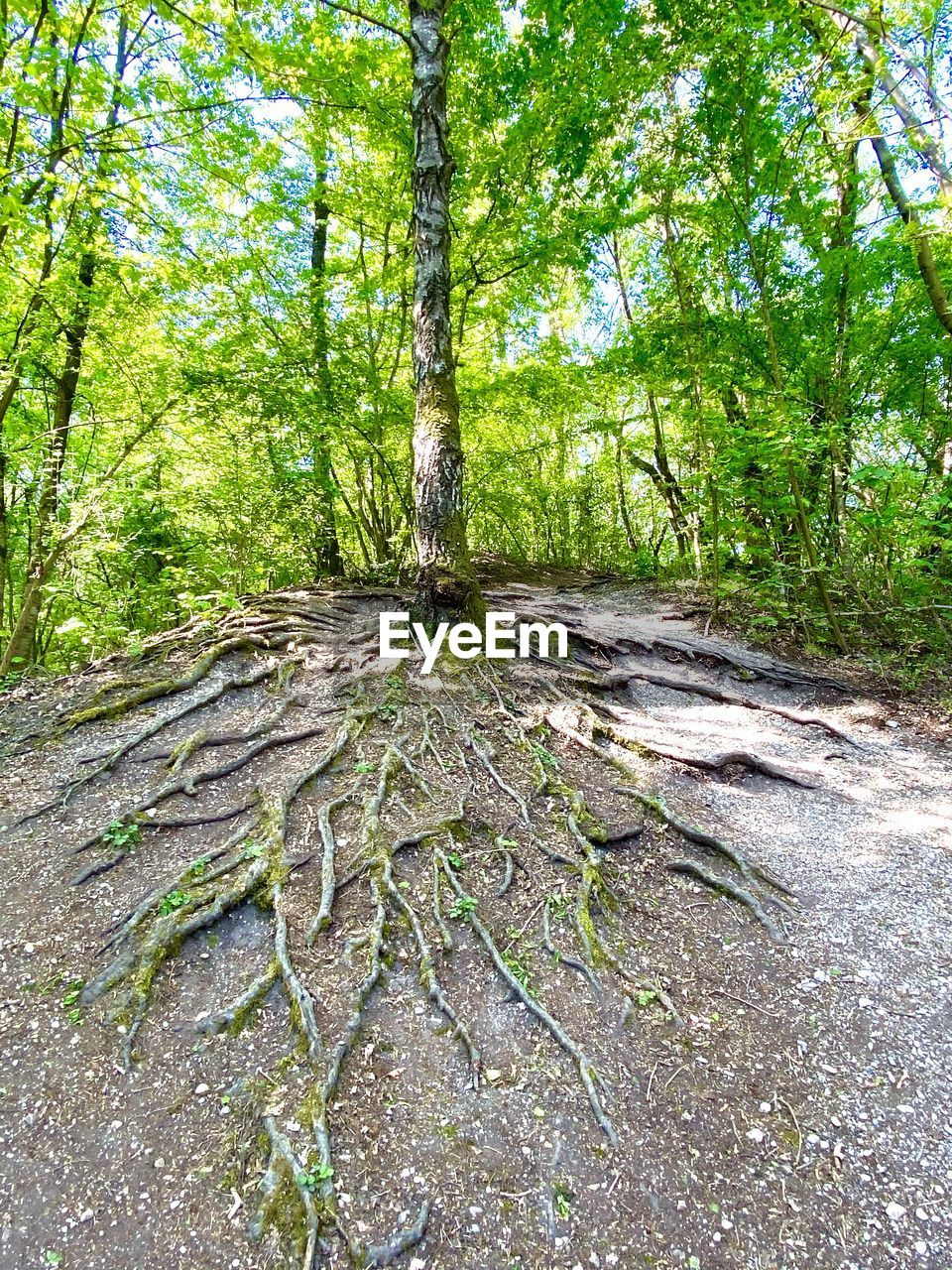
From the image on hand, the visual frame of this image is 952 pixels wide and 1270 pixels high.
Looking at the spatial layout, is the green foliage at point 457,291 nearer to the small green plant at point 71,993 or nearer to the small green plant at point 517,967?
the small green plant at point 517,967

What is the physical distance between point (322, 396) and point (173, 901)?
645cm

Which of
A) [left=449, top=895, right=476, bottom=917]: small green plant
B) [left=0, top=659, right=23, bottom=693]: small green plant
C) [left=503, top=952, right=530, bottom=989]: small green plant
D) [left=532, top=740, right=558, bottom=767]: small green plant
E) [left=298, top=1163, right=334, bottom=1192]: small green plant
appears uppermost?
[left=0, top=659, right=23, bottom=693]: small green plant

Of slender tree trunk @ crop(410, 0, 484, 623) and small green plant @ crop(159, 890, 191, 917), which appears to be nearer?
small green plant @ crop(159, 890, 191, 917)

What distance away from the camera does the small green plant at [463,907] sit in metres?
2.89

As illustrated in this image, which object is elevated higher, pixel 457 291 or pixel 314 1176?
pixel 457 291

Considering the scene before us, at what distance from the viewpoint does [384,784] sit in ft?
11.9

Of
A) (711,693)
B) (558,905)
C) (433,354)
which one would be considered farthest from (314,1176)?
(433,354)

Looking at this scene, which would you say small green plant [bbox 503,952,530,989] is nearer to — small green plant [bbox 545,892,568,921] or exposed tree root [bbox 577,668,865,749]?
small green plant [bbox 545,892,568,921]

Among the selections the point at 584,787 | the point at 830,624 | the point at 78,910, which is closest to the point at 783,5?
the point at 830,624

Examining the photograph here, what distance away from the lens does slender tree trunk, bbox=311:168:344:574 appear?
7.48 metres

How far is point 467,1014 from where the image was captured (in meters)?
2.46

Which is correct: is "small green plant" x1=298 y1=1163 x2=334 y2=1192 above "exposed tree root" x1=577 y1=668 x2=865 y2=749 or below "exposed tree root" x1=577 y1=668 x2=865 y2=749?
below

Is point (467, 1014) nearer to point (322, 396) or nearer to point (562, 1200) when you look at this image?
point (562, 1200)

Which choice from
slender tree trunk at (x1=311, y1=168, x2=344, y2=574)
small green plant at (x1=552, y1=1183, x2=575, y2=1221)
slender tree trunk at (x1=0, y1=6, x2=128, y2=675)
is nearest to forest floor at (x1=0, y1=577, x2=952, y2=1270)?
small green plant at (x1=552, y1=1183, x2=575, y2=1221)
